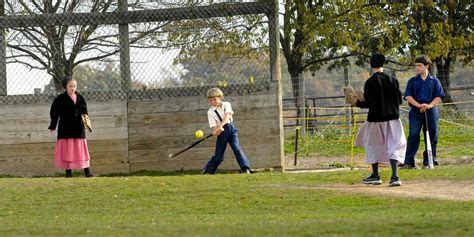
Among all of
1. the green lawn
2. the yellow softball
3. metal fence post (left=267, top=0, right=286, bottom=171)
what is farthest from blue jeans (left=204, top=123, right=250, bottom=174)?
the green lawn

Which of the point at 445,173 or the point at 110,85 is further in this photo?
the point at 110,85

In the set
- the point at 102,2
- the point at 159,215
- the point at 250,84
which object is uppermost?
the point at 102,2

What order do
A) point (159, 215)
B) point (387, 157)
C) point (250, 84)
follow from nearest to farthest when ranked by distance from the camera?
point (159, 215)
point (387, 157)
point (250, 84)

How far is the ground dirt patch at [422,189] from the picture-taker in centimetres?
1136

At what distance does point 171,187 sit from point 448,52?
19.7 m

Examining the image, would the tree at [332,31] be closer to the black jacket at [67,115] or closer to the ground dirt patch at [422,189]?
the black jacket at [67,115]

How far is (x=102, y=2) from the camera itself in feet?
57.0

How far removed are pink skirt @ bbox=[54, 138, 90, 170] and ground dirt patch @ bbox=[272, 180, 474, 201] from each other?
4.54 m

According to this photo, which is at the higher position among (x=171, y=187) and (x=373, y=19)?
(x=373, y=19)

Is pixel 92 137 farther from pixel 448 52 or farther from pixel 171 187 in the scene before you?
pixel 448 52

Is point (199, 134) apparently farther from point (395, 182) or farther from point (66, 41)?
point (395, 182)

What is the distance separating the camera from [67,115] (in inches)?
627

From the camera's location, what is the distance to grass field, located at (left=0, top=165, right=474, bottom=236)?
8594 mm

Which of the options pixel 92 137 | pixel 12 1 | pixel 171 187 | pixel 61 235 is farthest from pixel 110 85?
pixel 61 235
